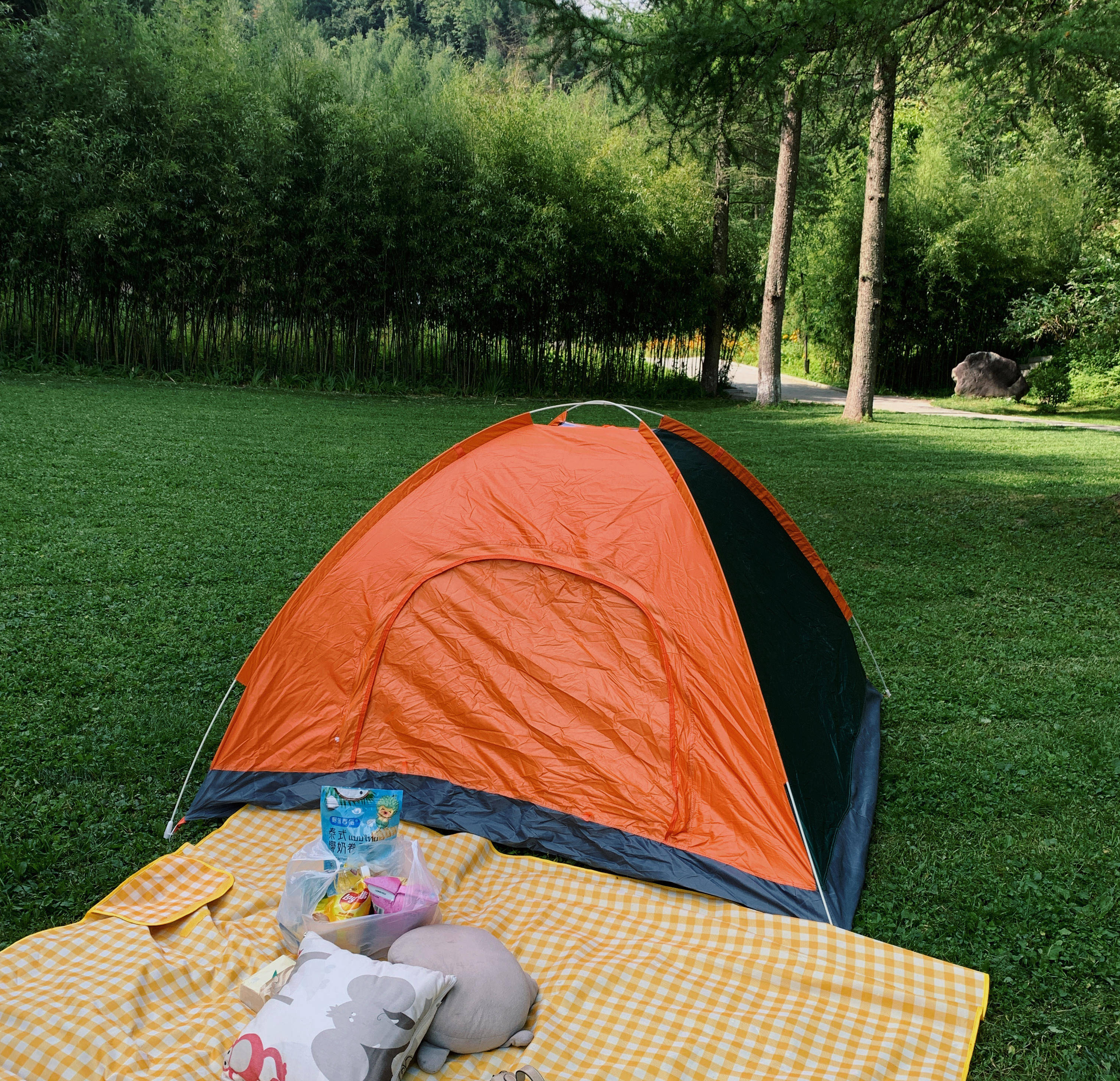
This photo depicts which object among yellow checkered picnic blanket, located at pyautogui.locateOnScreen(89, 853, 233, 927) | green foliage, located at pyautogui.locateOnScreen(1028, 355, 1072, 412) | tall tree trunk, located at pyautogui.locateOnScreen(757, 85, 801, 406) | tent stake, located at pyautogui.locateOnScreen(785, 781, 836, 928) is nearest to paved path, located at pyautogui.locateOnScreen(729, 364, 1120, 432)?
tall tree trunk, located at pyautogui.locateOnScreen(757, 85, 801, 406)

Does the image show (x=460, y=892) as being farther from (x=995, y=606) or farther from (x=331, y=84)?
(x=331, y=84)

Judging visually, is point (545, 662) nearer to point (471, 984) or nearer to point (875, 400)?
point (471, 984)

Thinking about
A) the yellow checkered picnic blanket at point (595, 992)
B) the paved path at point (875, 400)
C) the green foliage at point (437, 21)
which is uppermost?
the green foliage at point (437, 21)

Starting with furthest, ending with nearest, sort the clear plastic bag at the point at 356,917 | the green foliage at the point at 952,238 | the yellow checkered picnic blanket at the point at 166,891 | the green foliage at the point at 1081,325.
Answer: the green foliage at the point at 952,238 < the green foliage at the point at 1081,325 < the yellow checkered picnic blanket at the point at 166,891 < the clear plastic bag at the point at 356,917

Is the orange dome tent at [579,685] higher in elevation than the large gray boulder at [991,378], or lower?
lower

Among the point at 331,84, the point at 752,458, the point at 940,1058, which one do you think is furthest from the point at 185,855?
the point at 331,84

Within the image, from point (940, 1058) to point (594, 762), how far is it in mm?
976

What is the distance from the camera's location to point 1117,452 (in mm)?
8766

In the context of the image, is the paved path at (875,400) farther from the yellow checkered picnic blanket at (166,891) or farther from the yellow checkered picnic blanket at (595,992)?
the yellow checkered picnic blanket at (166,891)

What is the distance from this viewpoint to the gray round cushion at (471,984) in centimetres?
165

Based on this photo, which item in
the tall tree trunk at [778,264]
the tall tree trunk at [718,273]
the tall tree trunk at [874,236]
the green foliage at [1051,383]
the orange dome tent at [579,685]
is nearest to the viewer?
the orange dome tent at [579,685]

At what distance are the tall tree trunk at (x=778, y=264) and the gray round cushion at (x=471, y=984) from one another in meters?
10.9

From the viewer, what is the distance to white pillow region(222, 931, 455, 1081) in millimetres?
1508

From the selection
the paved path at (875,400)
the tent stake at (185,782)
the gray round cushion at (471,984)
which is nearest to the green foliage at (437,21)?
the paved path at (875,400)
